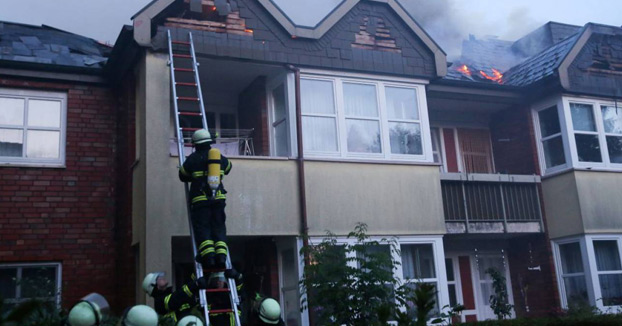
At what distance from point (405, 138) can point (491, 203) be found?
2485mm

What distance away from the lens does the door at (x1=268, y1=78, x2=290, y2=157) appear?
36.3 ft

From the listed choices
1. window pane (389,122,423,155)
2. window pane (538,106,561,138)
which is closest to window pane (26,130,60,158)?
window pane (389,122,423,155)

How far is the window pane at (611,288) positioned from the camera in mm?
12336

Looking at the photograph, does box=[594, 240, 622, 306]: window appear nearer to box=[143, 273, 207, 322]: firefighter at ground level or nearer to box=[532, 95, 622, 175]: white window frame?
box=[532, 95, 622, 175]: white window frame

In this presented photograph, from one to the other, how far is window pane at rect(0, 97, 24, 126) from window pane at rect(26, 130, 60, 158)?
0.28 metres

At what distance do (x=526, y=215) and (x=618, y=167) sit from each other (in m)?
2.15

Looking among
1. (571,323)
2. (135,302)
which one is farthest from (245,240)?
(571,323)

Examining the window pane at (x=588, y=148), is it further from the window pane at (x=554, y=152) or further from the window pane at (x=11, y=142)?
the window pane at (x=11, y=142)

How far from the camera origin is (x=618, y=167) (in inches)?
Answer: 522

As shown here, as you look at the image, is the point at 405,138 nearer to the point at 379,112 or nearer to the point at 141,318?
the point at 379,112

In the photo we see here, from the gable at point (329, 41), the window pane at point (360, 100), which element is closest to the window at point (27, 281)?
the gable at point (329, 41)

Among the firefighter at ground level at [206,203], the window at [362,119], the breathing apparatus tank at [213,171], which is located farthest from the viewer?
the window at [362,119]

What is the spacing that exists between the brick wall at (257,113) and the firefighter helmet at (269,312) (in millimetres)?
4466

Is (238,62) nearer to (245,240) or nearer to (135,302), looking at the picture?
(245,240)
